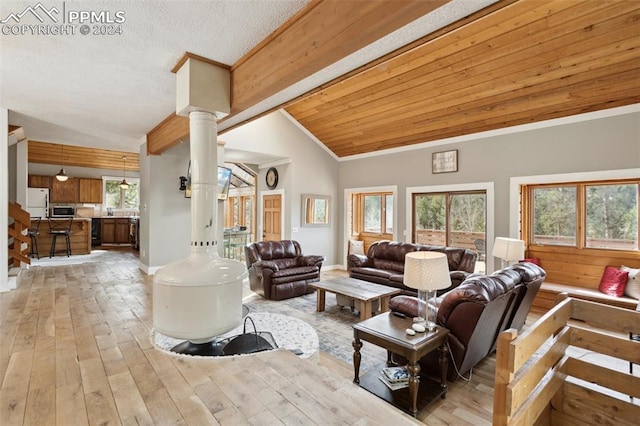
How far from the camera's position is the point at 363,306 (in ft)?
13.2

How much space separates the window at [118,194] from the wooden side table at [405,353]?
10.7 m

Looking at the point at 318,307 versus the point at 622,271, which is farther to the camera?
the point at 318,307

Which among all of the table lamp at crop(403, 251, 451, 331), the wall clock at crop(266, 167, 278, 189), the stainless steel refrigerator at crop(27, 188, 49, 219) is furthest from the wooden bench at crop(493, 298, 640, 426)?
the stainless steel refrigerator at crop(27, 188, 49, 219)

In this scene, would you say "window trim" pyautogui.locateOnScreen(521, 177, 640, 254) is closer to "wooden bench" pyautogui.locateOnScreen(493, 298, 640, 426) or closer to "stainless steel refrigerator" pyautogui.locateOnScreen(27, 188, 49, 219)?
"wooden bench" pyautogui.locateOnScreen(493, 298, 640, 426)

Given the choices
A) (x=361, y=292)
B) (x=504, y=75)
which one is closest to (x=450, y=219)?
(x=504, y=75)

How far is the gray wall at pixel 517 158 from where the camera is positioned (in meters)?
4.22

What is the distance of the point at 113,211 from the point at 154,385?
1030cm

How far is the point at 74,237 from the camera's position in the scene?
7766 mm

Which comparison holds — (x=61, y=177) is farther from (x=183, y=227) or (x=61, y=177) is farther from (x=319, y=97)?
(x=319, y=97)

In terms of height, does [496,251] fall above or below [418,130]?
below

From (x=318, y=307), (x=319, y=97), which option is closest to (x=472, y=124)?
(x=319, y=97)

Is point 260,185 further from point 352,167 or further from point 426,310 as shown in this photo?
point 426,310

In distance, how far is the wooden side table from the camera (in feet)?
7.55

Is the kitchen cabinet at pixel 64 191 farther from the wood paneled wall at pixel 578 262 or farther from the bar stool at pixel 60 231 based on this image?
the wood paneled wall at pixel 578 262
